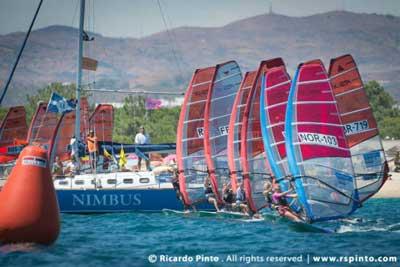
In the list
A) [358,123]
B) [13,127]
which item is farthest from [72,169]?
[13,127]

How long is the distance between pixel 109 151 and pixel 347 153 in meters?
13.8

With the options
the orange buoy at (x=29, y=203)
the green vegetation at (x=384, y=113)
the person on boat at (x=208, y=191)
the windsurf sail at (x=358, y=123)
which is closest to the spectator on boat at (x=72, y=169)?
the person on boat at (x=208, y=191)

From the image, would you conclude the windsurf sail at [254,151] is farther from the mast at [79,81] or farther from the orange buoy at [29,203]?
Answer: the orange buoy at [29,203]

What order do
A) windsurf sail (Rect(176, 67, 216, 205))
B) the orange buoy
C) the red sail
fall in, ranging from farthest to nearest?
the red sail
windsurf sail (Rect(176, 67, 216, 205))
the orange buoy

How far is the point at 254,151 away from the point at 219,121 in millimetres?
3547

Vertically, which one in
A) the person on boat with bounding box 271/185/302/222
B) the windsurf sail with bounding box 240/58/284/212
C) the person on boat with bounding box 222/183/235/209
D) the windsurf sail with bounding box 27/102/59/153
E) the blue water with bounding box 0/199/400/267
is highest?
the windsurf sail with bounding box 27/102/59/153

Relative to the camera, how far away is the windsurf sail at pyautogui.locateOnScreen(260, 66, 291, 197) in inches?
1102

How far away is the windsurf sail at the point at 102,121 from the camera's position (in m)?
46.5

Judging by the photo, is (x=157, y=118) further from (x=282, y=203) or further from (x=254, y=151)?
(x=282, y=203)

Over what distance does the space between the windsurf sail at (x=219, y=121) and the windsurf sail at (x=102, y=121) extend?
12.9 m

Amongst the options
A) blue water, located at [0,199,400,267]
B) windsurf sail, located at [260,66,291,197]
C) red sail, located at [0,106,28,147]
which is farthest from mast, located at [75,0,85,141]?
red sail, located at [0,106,28,147]

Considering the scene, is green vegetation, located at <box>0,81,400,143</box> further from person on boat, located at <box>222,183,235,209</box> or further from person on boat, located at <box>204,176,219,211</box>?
person on boat, located at <box>222,183,235,209</box>

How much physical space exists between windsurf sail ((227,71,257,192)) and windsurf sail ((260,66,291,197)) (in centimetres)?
277

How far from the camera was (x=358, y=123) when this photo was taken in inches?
1237
